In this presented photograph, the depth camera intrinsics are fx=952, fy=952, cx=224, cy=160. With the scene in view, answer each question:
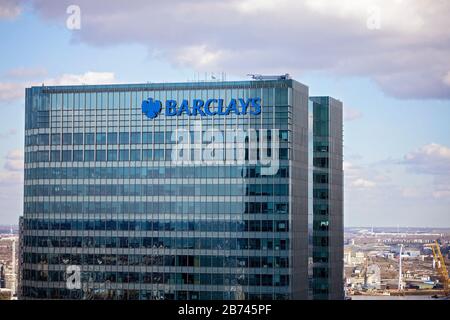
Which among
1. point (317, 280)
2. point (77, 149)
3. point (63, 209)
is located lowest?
point (317, 280)

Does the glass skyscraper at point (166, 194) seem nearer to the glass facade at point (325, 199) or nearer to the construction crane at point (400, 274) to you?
the glass facade at point (325, 199)

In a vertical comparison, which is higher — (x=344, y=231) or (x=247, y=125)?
(x=247, y=125)

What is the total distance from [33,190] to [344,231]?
3410 centimetres

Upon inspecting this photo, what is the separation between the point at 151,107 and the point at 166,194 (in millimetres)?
8168

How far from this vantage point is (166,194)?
289ft

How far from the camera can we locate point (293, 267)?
279ft

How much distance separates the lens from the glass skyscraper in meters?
84.4

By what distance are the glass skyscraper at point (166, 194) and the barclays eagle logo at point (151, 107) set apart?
0.13 meters

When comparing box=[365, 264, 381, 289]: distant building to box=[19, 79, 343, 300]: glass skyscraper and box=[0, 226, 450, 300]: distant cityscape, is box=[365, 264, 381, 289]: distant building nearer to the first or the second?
box=[0, 226, 450, 300]: distant cityscape

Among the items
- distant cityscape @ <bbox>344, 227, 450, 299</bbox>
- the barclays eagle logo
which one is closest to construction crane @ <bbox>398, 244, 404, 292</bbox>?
distant cityscape @ <bbox>344, 227, 450, 299</bbox>

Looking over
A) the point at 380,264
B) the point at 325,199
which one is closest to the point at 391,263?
the point at 380,264

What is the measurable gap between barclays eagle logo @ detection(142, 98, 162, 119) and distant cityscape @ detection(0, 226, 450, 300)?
16.2m
